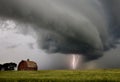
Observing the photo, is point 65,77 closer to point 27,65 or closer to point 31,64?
point 27,65

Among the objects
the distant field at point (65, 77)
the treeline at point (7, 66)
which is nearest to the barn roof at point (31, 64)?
the treeline at point (7, 66)

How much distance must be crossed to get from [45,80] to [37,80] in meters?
1.20

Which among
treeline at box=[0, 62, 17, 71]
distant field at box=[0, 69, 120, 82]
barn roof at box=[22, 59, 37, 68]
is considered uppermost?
barn roof at box=[22, 59, 37, 68]

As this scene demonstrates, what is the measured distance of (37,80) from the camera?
37875 mm

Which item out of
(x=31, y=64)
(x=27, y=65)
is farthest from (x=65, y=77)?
(x=31, y=64)

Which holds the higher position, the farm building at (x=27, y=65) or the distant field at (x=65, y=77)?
the farm building at (x=27, y=65)

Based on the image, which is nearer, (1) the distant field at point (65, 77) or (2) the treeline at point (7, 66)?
(1) the distant field at point (65, 77)

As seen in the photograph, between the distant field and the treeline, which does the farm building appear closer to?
the treeline

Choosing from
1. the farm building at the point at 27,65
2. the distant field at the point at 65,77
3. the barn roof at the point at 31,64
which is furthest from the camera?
the barn roof at the point at 31,64

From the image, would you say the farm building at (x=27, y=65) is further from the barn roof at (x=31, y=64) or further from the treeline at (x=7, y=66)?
the treeline at (x=7, y=66)

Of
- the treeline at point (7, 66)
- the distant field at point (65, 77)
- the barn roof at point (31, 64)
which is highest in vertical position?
the barn roof at point (31, 64)

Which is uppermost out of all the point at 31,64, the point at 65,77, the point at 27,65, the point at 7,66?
the point at 31,64

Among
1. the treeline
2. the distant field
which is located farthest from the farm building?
the distant field

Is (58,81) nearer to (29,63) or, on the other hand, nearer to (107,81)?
(107,81)
